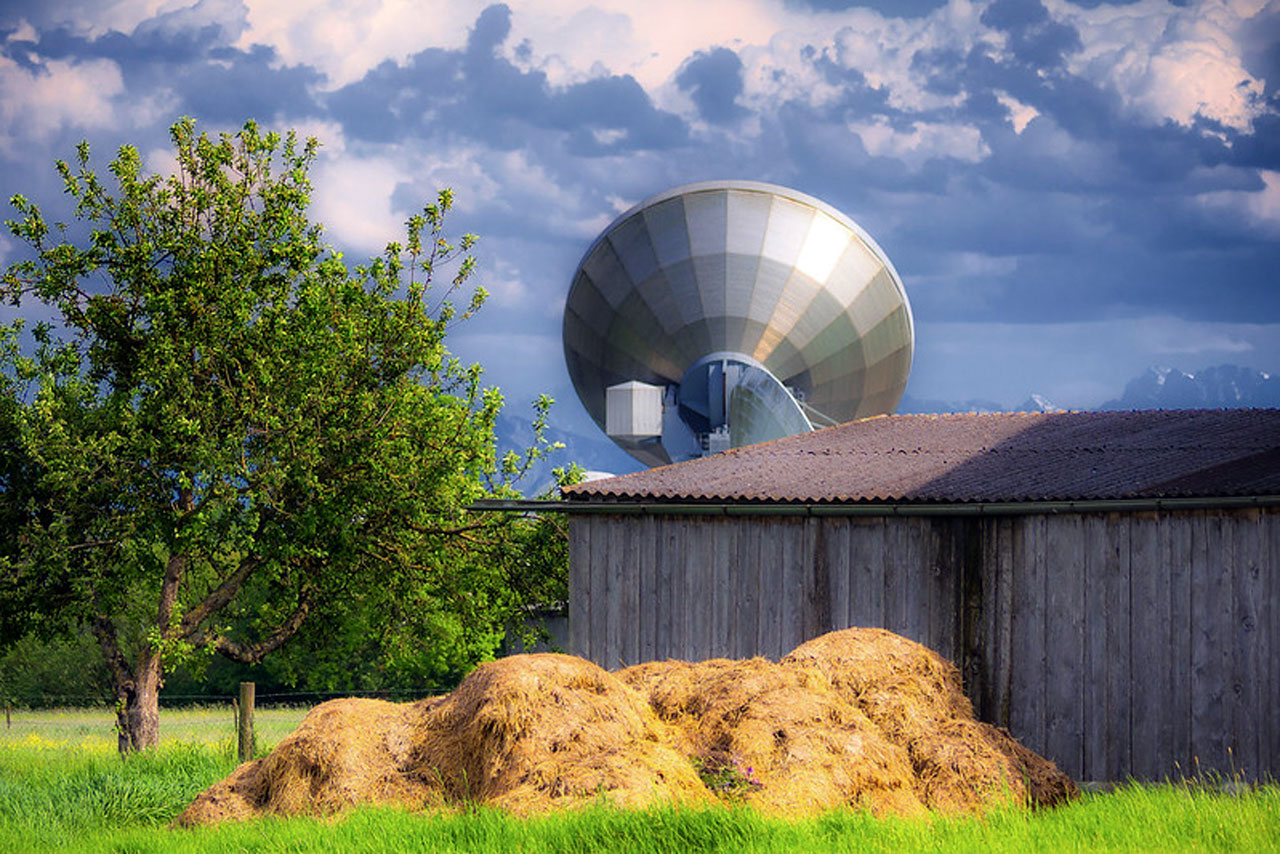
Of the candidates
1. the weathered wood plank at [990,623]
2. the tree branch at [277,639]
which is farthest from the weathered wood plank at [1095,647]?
the tree branch at [277,639]

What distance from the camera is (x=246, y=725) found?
589 inches

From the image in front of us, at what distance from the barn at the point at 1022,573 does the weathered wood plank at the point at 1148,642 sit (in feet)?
0.05

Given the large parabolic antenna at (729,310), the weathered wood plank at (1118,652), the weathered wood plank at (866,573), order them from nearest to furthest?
the weathered wood plank at (1118,652)
the weathered wood plank at (866,573)
the large parabolic antenna at (729,310)

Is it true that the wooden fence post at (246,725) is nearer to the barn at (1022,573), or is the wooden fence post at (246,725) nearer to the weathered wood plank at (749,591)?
the barn at (1022,573)

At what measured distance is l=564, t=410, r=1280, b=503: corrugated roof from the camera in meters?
14.0

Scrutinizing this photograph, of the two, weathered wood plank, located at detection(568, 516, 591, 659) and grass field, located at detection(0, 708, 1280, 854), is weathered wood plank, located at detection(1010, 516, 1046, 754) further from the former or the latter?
weathered wood plank, located at detection(568, 516, 591, 659)

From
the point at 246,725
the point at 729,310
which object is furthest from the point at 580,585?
the point at 729,310

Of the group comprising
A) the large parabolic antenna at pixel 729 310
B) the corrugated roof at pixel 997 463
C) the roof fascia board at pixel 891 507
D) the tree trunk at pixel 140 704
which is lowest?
the tree trunk at pixel 140 704

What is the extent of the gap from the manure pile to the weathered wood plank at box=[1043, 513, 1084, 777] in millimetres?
3190

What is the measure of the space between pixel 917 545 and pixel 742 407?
8.88m

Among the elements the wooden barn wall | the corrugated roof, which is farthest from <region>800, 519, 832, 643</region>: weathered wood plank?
the corrugated roof

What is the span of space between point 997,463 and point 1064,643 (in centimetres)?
257

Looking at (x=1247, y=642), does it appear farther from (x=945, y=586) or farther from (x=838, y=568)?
(x=838, y=568)

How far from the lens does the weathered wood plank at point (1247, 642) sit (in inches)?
519
